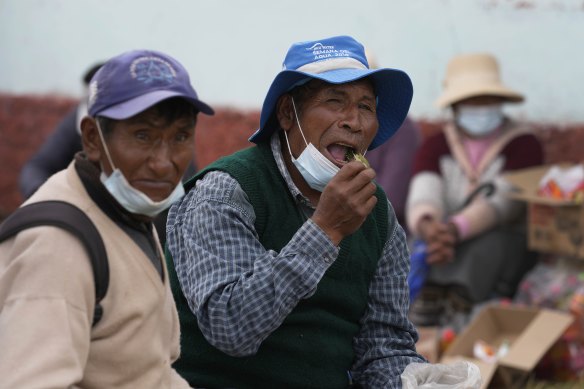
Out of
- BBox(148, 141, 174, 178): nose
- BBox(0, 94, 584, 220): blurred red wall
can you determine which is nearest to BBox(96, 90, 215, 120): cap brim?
BBox(148, 141, 174, 178): nose

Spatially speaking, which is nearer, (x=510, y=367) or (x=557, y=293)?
(x=510, y=367)

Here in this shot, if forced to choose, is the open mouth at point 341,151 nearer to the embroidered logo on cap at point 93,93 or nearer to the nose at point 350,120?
the nose at point 350,120

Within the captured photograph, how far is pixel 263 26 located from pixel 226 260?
4788 millimetres

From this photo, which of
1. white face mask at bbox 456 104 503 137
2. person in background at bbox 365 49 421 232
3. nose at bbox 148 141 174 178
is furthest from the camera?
person in background at bbox 365 49 421 232

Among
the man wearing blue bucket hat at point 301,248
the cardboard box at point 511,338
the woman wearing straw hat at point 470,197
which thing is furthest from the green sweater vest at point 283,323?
the woman wearing straw hat at point 470,197

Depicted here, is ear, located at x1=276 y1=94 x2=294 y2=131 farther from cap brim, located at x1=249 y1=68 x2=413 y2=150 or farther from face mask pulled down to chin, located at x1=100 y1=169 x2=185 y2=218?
Answer: face mask pulled down to chin, located at x1=100 y1=169 x2=185 y2=218

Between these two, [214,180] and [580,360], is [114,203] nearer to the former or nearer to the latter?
[214,180]

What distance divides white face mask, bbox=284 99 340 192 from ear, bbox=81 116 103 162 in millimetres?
704

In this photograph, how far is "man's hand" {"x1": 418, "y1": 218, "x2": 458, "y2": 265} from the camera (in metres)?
6.36

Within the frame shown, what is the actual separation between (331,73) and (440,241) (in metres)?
3.24

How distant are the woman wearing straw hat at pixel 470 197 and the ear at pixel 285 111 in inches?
123

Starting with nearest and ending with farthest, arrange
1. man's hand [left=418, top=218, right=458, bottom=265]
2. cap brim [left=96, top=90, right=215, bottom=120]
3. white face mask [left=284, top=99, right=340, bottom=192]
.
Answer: cap brim [left=96, top=90, right=215, bottom=120]
white face mask [left=284, top=99, right=340, bottom=192]
man's hand [left=418, top=218, right=458, bottom=265]

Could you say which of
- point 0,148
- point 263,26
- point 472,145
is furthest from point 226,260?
point 0,148

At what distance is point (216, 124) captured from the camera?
7918 millimetres
